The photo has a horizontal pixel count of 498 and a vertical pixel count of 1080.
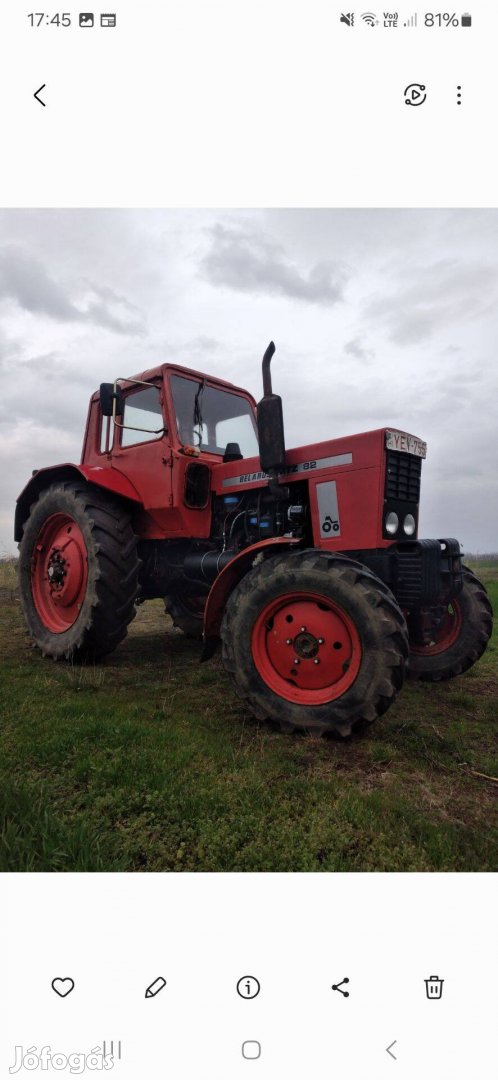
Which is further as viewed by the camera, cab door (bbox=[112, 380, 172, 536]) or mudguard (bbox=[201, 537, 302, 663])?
cab door (bbox=[112, 380, 172, 536])

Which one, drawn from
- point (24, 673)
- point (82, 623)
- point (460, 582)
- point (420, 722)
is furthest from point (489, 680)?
point (24, 673)

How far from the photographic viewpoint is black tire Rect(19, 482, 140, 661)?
15.1ft

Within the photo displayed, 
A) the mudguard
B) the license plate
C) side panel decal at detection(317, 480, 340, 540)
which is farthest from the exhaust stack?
the license plate

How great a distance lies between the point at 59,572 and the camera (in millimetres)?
5160

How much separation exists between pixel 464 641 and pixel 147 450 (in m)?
3.41

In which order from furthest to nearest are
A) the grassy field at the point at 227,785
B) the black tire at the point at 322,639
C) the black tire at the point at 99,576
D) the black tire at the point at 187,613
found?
the black tire at the point at 187,613, the black tire at the point at 99,576, the black tire at the point at 322,639, the grassy field at the point at 227,785

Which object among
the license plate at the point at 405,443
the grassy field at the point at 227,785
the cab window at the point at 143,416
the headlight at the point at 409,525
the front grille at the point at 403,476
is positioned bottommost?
the grassy field at the point at 227,785

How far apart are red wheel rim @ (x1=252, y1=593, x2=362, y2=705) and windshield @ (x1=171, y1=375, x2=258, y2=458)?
218 centimetres

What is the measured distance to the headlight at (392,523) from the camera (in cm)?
369

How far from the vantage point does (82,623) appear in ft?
15.4

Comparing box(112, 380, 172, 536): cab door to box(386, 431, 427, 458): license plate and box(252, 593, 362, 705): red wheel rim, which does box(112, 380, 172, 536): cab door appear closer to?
box(252, 593, 362, 705): red wheel rim

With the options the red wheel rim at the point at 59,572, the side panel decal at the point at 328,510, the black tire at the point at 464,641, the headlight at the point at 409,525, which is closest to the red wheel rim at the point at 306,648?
the side panel decal at the point at 328,510

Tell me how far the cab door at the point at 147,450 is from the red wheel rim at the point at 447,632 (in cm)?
269

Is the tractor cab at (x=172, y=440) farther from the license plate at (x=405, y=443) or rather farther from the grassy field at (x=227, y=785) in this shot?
the license plate at (x=405, y=443)
